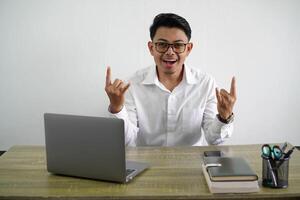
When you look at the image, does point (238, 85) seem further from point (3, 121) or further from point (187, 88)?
point (3, 121)

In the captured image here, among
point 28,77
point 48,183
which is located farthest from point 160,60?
point 28,77

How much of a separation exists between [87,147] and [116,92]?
506 mm

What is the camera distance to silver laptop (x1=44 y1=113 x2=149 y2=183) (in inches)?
51.1

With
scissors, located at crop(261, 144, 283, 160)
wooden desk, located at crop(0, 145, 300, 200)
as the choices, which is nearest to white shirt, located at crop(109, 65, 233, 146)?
wooden desk, located at crop(0, 145, 300, 200)

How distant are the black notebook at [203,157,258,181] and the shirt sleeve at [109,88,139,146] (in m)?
0.69

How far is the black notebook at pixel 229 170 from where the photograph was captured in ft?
4.04

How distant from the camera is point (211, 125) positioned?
202cm

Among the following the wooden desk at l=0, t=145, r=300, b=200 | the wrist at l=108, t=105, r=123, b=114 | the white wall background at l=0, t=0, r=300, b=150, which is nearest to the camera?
the wooden desk at l=0, t=145, r=300, b=200

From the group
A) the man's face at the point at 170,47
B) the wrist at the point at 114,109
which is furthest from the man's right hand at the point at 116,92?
the man's face at the point at 170,47

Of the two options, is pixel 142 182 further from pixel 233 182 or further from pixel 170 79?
pixel 170 79

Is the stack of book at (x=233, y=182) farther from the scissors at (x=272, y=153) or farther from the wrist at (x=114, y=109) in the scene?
the wrist at (x=114, y=109)

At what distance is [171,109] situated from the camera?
2.24 meters

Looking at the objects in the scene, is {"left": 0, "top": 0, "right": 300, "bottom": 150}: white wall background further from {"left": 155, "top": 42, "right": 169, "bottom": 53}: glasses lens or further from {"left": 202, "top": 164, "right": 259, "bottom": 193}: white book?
{"left": 202, "top": 164, "right": 259, "bottom": 193}: white book

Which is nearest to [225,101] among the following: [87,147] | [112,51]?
[87,147]
